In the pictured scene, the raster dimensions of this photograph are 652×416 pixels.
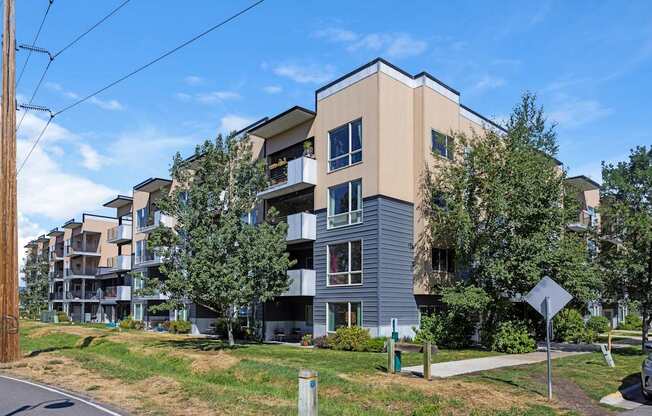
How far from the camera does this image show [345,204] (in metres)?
27.1

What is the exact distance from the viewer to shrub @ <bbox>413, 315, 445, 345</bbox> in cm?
2530

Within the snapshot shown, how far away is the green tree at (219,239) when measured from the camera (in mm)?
21938

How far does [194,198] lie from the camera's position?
23.1 m

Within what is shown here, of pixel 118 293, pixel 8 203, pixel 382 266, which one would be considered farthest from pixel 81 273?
pixel 382 266

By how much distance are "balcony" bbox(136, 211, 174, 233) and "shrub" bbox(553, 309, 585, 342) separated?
2650cm

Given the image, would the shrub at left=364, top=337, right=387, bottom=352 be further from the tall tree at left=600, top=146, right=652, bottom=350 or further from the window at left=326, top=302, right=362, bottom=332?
the tall tree at left=600, top=146, right=652, bottom=350

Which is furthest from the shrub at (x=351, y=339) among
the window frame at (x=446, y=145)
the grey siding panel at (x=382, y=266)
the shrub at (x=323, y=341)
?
the window frame at (x=446, y=145)

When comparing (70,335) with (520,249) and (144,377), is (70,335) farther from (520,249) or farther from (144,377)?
(520,249)

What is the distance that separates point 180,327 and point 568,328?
24.1m

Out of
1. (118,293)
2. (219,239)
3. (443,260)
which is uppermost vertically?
(219,239)

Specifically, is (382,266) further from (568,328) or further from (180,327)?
(180,327)

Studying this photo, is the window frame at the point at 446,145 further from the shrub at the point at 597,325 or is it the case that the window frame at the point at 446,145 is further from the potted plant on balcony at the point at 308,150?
the shrub at the point at 597,325

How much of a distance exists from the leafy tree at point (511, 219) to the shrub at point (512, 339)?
908mm

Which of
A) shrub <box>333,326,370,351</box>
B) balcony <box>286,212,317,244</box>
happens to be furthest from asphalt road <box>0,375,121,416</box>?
balcony <box>286,212,317,244</box>
